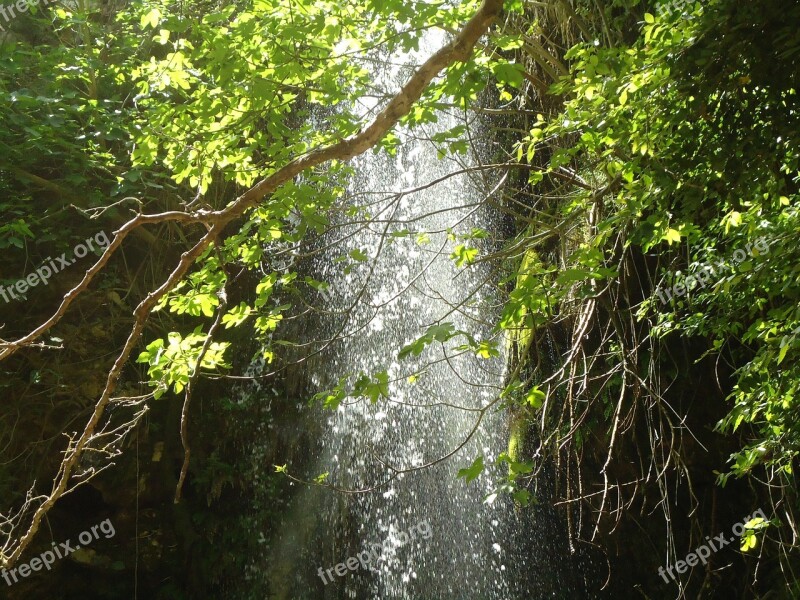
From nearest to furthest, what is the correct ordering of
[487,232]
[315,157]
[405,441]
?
[315,157], [487,232], [405,441]

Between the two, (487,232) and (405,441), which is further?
(405,441)

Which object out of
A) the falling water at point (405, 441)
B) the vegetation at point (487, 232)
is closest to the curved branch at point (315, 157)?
the vegetation at point (487, 232)

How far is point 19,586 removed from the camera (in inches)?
220

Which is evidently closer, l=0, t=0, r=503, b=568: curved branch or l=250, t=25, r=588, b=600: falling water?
l=0, t=0, r=503, b=568: curved branch

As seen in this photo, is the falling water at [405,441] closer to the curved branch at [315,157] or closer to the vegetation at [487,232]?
the vegetation at [487,232]

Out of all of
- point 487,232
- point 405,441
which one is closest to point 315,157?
point 487,232

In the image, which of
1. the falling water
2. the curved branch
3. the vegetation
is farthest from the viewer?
the falling water

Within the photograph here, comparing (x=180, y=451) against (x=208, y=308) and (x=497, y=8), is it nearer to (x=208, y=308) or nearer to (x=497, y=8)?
(x=208, y=308)

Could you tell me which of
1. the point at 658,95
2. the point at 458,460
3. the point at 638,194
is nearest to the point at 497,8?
the point at 658,95

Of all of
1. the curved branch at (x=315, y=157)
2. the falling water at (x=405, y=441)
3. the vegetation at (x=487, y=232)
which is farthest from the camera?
the falling water at (x=405, y=441)

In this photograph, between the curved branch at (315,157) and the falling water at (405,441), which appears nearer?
the curved branch at (315,157)

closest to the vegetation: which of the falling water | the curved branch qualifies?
the curved branch

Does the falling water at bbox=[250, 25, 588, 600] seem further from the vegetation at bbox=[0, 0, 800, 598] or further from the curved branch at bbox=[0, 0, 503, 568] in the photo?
the curved branch at bbox=[0, 0, 503, 568]

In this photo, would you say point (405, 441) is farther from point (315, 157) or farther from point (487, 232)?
point (315, 157)
